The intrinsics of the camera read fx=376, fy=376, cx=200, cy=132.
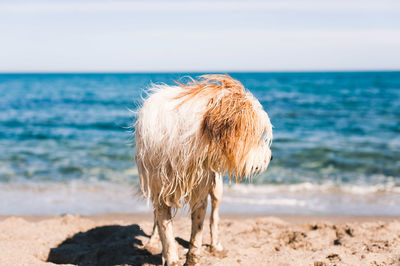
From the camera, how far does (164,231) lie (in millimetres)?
3432

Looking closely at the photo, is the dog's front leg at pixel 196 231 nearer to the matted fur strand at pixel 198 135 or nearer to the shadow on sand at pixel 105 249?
the matted fur strand at pixel 198 135

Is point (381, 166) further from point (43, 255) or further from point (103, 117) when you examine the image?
point (103, 117)

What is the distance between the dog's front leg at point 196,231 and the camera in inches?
138

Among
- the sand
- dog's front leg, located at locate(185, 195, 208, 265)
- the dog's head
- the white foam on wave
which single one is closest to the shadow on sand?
the sand

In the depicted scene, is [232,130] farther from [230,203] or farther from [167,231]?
[230,203]

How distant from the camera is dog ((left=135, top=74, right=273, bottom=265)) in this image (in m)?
2.83

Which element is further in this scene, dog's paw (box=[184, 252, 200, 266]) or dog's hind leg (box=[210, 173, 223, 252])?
dog's hind leg (box=[210, 173, 223, 252])

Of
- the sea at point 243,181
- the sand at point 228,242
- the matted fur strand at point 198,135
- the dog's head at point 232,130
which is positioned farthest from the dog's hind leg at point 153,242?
the dog's head at point 232,130

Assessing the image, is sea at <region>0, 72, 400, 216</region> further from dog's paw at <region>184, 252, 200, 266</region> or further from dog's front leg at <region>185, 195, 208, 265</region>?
dog's paw at <region>184, 252, 200, 266</region>

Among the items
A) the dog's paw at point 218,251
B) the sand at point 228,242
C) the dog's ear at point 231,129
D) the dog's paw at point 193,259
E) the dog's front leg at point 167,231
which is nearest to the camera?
the dog's ear at point 231,129

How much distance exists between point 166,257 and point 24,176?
263 inches

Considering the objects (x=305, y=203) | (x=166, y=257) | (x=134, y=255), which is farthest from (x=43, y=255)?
(x=305, y=203)

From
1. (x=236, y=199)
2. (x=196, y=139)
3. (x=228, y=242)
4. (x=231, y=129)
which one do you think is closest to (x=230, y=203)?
(x=236, y=199)

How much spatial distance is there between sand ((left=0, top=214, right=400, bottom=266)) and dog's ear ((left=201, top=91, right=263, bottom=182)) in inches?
60.5
